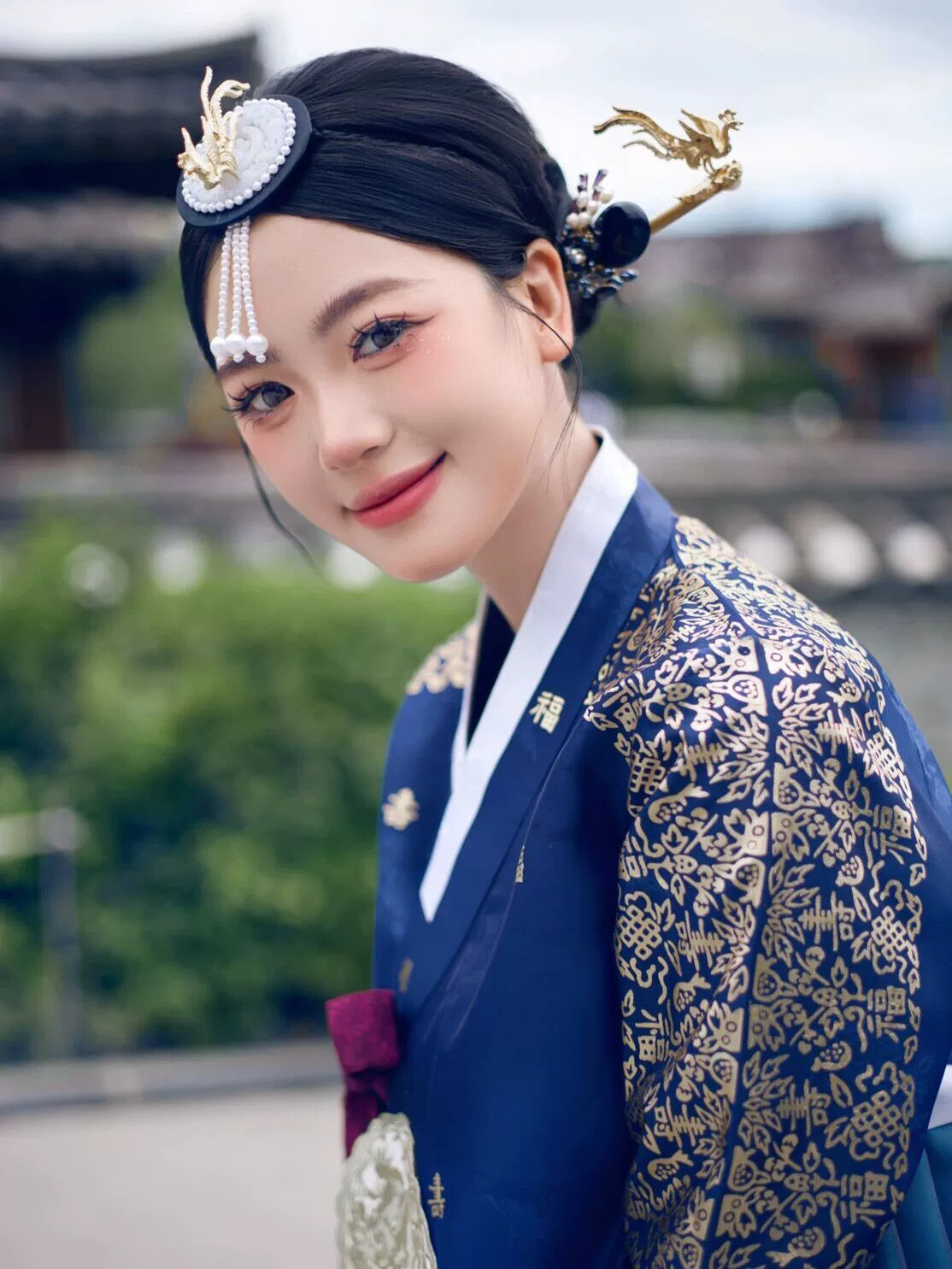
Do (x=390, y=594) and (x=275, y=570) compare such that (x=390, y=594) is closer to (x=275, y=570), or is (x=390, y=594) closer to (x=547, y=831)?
(x=275, y=570)

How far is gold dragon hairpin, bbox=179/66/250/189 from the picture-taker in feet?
4.00

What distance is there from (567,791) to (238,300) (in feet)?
1.91

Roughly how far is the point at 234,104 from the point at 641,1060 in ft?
3.50

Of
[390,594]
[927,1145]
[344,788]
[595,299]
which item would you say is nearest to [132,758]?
[344,788]

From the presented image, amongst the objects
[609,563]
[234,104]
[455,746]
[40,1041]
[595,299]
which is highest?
[234,104]

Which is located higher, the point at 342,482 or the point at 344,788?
the point at 342,482

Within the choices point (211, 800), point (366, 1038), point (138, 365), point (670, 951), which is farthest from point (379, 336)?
point (138, 365)

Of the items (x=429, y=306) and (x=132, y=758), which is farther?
(x=132, y=758)

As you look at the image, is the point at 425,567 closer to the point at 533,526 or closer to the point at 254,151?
the point at 533,526

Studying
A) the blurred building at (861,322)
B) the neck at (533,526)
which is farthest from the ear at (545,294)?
the blurred building at (861,322)

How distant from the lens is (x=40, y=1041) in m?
3.72

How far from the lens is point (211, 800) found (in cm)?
390

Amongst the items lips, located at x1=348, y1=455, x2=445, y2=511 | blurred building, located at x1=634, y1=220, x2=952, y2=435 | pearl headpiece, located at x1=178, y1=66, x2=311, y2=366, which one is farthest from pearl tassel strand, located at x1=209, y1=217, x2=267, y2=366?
blurred building, located at x1=634, y1=220, x2=952, y2=435

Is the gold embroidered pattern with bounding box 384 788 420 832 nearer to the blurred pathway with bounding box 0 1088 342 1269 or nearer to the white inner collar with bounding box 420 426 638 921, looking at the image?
the white inner collar with bounding box 420 426 638 921
